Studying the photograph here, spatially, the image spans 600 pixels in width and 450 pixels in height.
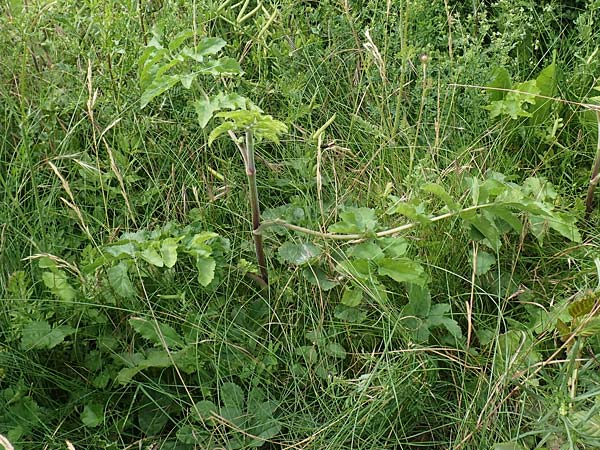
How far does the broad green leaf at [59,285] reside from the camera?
1.84 metres

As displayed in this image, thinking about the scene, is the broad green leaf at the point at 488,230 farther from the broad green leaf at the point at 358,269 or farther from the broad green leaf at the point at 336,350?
the broad green leaf at the point at 336,350

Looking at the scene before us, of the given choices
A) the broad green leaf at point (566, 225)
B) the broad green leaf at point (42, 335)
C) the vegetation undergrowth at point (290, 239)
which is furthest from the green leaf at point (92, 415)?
the broad green leaf at point (566, 225)

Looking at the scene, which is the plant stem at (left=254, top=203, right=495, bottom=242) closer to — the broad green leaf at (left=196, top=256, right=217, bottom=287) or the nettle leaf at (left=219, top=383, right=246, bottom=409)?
the broad green leaf at (left=196, top=256, right=217, bottom=287)

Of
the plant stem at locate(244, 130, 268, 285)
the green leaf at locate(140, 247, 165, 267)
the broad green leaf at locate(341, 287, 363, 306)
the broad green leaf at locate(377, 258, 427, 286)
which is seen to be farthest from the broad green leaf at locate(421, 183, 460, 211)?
the green leaf at locate(140, 247, 165, 267)

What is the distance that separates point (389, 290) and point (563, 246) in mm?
475

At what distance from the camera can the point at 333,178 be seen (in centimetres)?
227

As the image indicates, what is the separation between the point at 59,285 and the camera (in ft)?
6.07

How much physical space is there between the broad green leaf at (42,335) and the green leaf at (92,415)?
154 millimetres

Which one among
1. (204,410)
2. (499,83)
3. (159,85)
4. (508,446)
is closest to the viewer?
(508,446)

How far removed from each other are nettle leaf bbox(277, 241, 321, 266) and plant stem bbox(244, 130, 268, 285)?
0.15ft

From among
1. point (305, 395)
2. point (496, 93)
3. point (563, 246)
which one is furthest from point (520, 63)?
point (305, 395)

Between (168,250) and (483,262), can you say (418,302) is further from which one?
(168,250)

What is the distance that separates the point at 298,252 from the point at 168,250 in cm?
33

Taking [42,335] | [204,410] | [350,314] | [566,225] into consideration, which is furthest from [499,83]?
[42,335]
